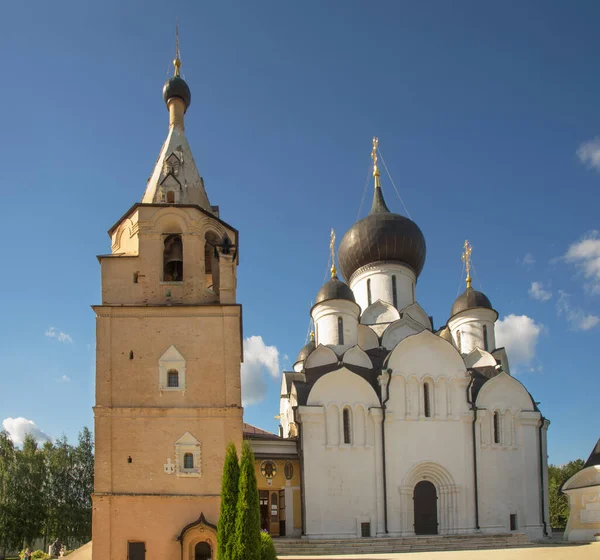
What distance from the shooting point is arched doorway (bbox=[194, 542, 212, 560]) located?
15.0 metres

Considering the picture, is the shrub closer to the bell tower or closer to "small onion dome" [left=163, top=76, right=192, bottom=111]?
the bell tower

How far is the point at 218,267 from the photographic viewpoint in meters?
17.8

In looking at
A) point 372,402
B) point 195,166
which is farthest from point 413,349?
point 195,166

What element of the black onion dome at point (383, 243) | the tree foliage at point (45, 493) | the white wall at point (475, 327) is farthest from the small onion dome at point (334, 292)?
the tree foliage at point (45, 493)

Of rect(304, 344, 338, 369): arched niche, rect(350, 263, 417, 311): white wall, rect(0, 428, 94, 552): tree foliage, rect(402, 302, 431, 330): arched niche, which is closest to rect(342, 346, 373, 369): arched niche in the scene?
rect(304, 344, 338, 369): arched niche

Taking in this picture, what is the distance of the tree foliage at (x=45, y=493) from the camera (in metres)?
26.6

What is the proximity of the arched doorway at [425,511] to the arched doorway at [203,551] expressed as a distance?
838 centimetres

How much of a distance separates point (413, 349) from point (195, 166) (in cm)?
889

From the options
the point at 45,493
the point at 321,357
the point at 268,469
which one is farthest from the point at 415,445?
the point at 45,493

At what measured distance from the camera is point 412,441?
21.5 metres

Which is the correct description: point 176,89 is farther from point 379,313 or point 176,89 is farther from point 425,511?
point 425,511

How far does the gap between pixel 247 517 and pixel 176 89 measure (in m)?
11.5

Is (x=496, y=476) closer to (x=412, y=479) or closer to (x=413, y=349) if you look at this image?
(x=412, y=479)

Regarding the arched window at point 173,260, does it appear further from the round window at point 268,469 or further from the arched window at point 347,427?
the arched window at point 347,427
